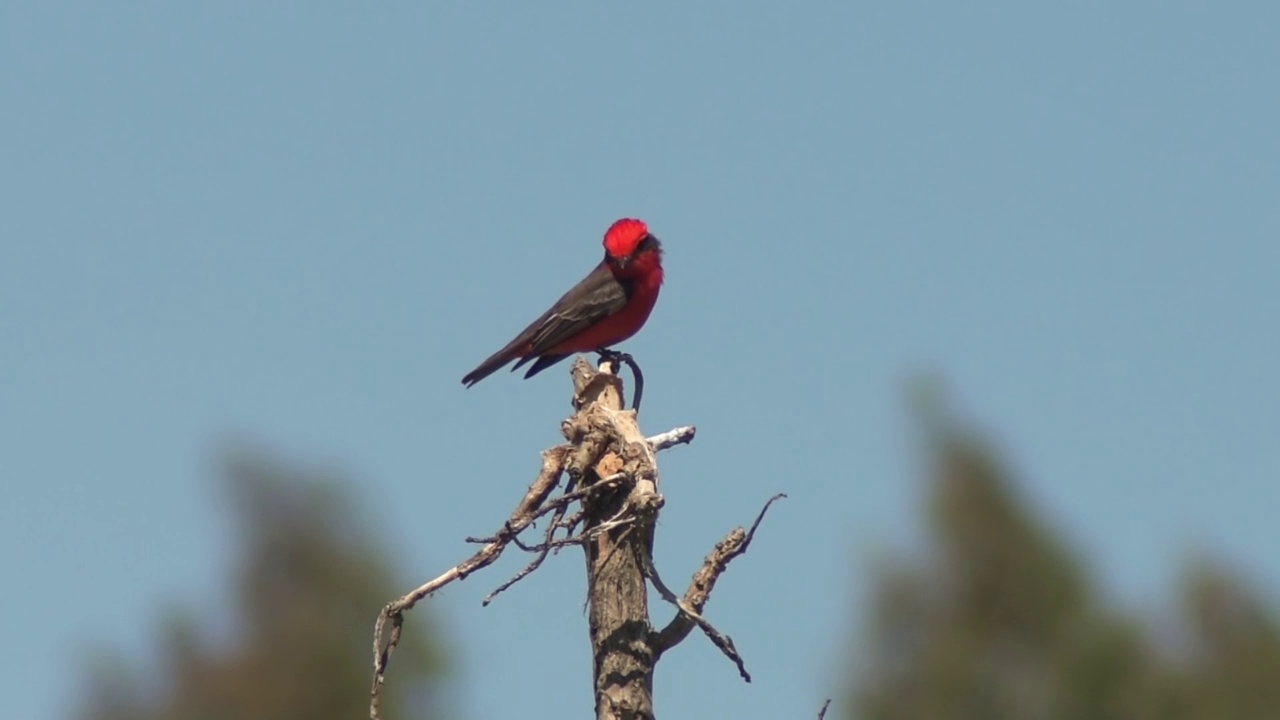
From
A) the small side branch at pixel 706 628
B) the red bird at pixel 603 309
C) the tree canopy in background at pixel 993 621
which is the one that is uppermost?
the red bird at pixel 603 309

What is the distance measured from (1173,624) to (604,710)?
23.4 meters

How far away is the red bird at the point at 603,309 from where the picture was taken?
13438mm

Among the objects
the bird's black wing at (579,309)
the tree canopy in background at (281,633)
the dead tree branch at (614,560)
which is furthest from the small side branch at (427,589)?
the tree canopy in background at (281,633)

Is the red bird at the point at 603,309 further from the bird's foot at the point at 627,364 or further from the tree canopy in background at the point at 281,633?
the tree canopy in background at the point at 281,633

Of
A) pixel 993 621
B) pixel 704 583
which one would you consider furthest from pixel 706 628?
pixel 993 621

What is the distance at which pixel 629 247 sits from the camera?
1375 centimetres

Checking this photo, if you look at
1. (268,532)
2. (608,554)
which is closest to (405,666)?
(268,532)

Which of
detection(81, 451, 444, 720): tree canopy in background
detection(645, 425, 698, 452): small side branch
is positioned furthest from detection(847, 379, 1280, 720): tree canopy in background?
detection(645, 425, 698, 452): small side branch

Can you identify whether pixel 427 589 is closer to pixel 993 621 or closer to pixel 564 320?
pixel 564 320

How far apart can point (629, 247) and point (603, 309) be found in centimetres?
50

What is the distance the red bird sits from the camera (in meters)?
13.4

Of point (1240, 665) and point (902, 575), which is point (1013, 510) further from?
point (1240, 665)

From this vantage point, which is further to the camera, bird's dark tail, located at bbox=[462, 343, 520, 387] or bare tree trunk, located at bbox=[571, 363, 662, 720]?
bird's dark tail, located at bbox=[462, 343, 520, 387]

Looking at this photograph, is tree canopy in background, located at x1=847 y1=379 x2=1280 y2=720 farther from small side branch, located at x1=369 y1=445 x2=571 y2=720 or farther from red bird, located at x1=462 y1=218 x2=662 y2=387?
small side branch, located at x1=369 y1=445 x2=571 y2=720
